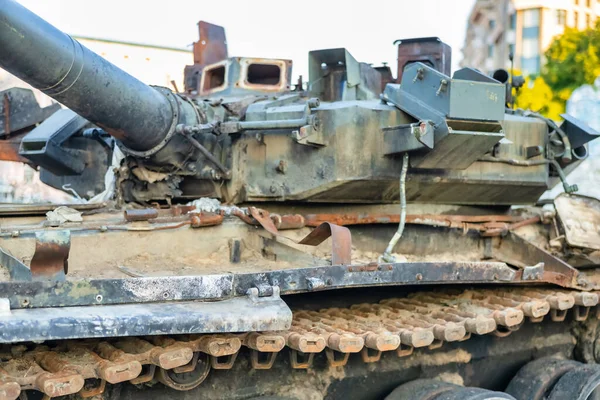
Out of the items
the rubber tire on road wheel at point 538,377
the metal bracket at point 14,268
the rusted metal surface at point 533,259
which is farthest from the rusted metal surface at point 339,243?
the rubber tire on road wheel at point 538,377

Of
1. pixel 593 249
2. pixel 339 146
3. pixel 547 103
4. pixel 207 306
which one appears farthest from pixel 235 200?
pixel 547 103

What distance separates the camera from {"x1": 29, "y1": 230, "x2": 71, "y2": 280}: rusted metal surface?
12.6 feet

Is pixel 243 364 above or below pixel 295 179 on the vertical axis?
below

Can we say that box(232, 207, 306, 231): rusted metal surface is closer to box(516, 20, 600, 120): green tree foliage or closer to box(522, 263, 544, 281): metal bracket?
box(522, 263, 544, 281): metal bracket

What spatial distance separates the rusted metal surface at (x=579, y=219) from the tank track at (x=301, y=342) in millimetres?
556

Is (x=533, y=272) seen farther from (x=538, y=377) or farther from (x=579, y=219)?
(x=579, y=219)

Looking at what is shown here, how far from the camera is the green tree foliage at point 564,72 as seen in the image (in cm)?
3141

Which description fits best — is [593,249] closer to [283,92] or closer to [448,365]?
[448,365]

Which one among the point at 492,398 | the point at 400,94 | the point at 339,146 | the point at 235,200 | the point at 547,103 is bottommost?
the point at 492,398

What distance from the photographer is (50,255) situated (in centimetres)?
386

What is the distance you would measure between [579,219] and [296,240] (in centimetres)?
266

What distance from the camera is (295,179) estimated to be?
5.85 metres

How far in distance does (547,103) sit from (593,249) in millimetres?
27126

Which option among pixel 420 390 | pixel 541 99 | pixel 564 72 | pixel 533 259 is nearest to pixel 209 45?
pixel 533 259
